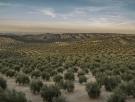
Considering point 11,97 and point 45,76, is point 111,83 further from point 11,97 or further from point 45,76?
point 11,97

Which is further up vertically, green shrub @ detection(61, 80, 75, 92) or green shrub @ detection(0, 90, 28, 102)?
→ green shrub @ detection(0, 90, 28, 102)

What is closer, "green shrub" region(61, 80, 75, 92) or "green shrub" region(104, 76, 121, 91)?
"green shrub" region(61, 80, 75, 92)

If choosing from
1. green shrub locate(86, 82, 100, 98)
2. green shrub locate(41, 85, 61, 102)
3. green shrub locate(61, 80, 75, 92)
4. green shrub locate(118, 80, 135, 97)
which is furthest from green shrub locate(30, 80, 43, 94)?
green shrub locate(118, 80, 135, 97)

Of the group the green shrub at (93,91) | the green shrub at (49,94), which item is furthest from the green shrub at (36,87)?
the green shrub at (93,91)

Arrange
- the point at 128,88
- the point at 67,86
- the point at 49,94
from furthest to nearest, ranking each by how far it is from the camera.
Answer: the point at 67,86 → the point at 128,88 → the point at 49,94

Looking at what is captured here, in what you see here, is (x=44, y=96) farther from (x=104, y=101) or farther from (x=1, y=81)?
(x=1, y=81)

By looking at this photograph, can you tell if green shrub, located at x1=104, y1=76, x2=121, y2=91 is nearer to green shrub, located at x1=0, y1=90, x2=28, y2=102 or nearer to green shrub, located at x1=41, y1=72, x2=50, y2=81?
green shrub, located at x1=41, y1=72, x2=50, y2=81

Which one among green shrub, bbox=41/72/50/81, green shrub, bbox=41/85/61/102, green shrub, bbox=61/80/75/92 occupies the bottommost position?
green shrub, bbox=41/72/50/81

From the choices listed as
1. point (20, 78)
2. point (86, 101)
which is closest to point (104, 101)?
point (86, 101)

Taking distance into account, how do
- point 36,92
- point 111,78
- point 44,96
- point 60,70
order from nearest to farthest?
point 44,96, point 36,92, point 111,78, point 60,70

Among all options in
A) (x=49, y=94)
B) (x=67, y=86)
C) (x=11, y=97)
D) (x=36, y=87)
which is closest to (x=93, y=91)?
(x=67, y=86)

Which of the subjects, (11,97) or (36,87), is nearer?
(11,97)
